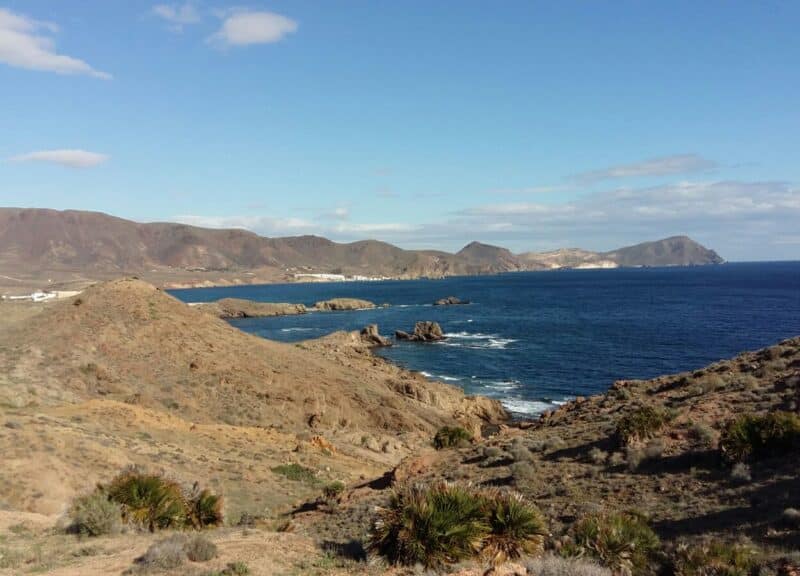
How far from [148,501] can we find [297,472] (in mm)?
11202

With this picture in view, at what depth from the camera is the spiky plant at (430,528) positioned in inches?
336

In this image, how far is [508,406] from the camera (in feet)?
152

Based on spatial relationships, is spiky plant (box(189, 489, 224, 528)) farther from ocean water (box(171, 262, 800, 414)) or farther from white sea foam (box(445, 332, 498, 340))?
white sea foam (box(445, 332, 498, 340))

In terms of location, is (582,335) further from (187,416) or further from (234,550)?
(234,550)

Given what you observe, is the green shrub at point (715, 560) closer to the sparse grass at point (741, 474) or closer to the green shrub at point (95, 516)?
the sparse grass at point (741, 474)

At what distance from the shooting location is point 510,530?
919 centimetres

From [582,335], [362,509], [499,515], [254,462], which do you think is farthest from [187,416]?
[582,335]

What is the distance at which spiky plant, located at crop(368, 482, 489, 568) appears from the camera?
8.53 metres

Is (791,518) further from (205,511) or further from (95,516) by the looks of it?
(95,516)

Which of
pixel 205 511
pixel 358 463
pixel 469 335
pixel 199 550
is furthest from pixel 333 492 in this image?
pixel 469 335

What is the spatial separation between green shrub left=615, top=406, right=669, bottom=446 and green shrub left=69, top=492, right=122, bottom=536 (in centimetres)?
1404

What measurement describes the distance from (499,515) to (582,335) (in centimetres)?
7603

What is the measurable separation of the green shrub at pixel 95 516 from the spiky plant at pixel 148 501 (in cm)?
46

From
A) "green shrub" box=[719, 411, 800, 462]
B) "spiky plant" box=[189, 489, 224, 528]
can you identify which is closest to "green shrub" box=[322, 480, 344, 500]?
"spiky plant" box=[189, 489, 224, 528]
